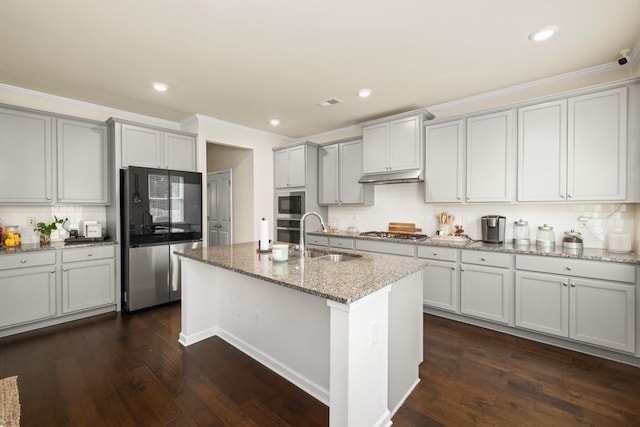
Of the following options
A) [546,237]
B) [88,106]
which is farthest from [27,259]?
[546,237]

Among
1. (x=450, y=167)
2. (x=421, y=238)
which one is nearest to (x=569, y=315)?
(x=421, y=238)

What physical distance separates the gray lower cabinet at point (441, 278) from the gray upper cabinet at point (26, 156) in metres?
4.42

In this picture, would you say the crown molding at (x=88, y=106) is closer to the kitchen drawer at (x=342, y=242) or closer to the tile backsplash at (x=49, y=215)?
the tile backsplash at (x=49, y=215)

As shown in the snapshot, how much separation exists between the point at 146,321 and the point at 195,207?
1561mm

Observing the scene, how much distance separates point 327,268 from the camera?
1969mm

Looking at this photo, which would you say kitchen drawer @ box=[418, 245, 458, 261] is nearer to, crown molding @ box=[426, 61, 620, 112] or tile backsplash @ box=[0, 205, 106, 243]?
crown molding @ box=[426, 61, 620, 112]

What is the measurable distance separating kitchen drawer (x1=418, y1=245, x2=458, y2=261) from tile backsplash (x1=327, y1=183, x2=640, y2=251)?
2.00 ft

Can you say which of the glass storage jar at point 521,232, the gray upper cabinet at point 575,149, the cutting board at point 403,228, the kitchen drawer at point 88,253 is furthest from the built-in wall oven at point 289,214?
the gray upper cabinet at point 575,149

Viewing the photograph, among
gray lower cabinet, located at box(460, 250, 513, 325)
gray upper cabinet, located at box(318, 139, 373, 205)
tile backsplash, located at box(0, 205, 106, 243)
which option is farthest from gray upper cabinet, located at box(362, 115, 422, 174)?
tile backsplash, located at box(0, 205, 106, 243)

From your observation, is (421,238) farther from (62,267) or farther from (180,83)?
(62,267)

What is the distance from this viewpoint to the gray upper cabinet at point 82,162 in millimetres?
3436

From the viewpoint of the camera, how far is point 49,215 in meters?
3.59

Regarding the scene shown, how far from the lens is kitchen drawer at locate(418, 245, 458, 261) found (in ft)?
10.7

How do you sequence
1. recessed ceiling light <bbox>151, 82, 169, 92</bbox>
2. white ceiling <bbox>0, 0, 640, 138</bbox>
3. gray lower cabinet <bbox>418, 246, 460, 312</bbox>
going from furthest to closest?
gray lower cabinet <bbox>418, 246, 460, 312</bbox>
recessed ceiling light <bbox>151, 82, 169, 92</bbox>
white ceiling <bbox>0, 0, 640, 138</bbox>
